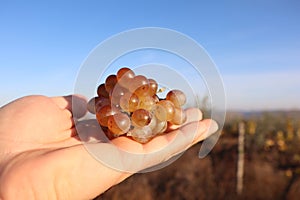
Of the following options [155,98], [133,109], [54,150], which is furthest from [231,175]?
[54,150]

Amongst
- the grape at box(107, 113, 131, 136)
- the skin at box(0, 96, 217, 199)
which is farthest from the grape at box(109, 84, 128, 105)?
the skin at box(0, 96, 217, 199)

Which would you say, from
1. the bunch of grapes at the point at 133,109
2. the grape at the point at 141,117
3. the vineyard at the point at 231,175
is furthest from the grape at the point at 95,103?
the vineyard at the point at 231,175

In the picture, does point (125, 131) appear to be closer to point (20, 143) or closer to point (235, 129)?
point (20, 143)

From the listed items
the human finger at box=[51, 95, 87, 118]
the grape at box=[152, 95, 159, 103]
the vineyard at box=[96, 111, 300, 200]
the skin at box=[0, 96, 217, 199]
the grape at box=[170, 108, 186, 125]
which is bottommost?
the vineyard at box=[96, 111, 300, 200]

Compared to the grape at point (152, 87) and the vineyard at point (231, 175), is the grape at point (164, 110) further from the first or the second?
the vineyard at point (231, 175)

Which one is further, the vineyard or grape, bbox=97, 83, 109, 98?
the vineyard

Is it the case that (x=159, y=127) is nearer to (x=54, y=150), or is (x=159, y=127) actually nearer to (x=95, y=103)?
(x=95, y=103)

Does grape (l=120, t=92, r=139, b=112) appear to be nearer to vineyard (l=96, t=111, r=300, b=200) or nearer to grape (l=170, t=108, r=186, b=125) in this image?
grape (l=170, t=108, r=186, b=125)
